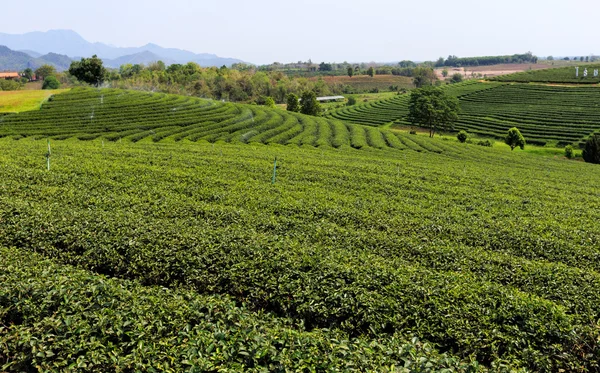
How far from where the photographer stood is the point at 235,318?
A: 4.99 metres

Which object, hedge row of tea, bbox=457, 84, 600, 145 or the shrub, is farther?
hedge row of tea, bbox=457, 84, 600, 145

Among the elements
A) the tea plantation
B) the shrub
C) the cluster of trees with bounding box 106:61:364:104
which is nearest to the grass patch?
the tea plantation

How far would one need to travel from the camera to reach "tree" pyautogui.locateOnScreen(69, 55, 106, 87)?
57688 millimetres

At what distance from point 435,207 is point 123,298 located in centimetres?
959

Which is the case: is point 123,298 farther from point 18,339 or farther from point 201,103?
point 201,103

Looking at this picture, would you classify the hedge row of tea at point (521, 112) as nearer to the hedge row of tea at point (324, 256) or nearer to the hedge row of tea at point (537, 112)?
the hedge row of tea at point (537, 112)

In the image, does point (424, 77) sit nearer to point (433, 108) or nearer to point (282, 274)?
point (433, 108)

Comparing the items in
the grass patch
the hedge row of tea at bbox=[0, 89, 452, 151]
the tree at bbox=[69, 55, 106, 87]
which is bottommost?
the hedge row of tea at bbox=[0, 89, 452, 151]

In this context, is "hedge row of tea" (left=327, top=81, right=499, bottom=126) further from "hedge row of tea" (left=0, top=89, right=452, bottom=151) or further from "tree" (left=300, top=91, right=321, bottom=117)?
"hedge row of tea" (left=0, top=89, right=452, bottom=151)

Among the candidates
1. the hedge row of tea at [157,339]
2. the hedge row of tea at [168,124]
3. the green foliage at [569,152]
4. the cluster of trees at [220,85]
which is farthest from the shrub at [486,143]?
the hedge row of tea at [157,339]

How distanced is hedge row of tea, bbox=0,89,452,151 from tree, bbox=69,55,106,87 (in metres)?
8.13

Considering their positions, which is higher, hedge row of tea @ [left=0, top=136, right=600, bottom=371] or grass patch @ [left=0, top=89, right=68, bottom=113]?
grass patch @ [left=0, top=89, right=68, bottom=113]

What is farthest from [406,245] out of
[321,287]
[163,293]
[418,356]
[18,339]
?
[18,339]

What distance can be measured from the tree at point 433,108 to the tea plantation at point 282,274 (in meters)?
47.6
